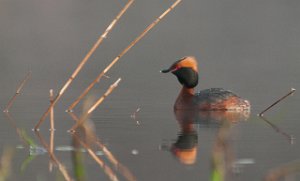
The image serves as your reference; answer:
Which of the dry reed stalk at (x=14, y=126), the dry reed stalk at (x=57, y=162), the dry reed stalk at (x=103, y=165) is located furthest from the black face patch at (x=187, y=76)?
the dry reed stalk at (x=103, y=165)

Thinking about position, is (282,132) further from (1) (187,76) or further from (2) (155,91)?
(2) (155,91)

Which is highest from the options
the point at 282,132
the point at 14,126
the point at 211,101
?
the point at 211,101

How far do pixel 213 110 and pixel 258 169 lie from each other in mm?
6229

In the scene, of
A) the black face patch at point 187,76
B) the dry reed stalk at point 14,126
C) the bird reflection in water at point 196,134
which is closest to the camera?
the bird reflection in water at point 196,134

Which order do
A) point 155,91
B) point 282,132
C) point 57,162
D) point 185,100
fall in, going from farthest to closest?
point 155,91 → point 185,100 → point 282,132 → point 57,162

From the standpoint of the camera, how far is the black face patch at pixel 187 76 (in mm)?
15445

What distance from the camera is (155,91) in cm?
1736

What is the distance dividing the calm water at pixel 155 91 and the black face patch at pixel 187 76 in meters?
0.45

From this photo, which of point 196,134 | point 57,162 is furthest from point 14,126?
point 57,162

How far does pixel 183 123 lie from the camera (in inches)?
496

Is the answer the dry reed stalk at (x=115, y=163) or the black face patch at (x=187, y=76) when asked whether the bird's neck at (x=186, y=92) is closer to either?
the black face patch at (x=187, y=76)

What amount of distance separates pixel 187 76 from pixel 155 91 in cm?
196

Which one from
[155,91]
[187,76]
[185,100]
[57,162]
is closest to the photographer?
[57,162]

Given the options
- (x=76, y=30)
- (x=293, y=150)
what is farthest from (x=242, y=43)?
(x=293, y=150)
